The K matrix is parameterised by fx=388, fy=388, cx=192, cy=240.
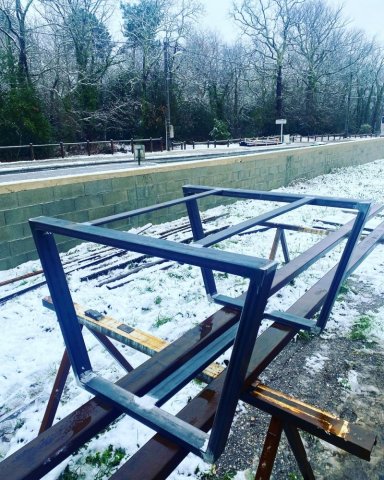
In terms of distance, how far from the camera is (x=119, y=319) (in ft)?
12.7

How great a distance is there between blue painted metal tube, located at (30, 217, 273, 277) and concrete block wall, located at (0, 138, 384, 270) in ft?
13.8

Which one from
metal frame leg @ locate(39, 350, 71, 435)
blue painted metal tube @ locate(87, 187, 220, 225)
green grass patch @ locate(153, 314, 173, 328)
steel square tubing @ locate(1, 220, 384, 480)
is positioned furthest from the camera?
green grass patch @ locate(153, 314, 173, 328)

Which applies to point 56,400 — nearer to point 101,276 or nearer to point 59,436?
point 59,436

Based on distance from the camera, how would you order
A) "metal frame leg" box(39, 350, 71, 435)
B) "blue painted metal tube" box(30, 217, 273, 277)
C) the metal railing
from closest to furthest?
"blue painted metal tube" box(30, 217, 273, 277) → "metal frame leg" box(39, 350, 71, 435) → the metal railing

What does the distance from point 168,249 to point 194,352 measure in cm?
89

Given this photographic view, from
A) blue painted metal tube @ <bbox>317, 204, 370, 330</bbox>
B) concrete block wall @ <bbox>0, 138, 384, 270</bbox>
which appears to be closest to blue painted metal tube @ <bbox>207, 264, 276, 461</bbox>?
blue painted metal tube @ <bbox>317, 204, 370, 330</bbox>

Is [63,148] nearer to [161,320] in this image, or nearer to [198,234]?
[161,320]

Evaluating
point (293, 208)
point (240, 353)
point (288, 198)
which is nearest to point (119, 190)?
point (288, 198)

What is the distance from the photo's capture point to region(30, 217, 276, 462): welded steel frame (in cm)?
120

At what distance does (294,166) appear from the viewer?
12.3 meters

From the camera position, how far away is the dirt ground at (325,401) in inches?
85.2

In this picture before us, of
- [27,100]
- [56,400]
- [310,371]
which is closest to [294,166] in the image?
[310,371]

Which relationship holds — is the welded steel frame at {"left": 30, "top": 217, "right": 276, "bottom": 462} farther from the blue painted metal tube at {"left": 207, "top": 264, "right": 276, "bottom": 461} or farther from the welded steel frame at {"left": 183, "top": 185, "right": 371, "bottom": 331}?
the welded steel frame at {"left": 183, "top": 185, "right": 371, "bottom": 331}

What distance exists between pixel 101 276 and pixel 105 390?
3.49 metres
